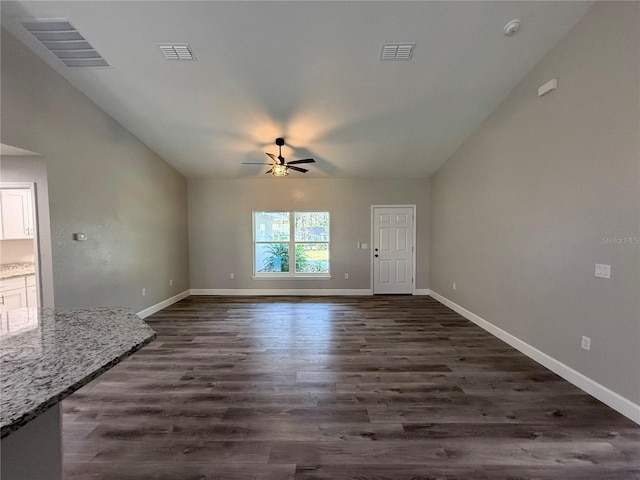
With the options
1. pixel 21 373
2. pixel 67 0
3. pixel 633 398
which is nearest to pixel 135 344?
pixel 21 373

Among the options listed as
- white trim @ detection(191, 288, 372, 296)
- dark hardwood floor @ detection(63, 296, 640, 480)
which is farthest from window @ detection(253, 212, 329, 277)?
dark hardwood floor @ detection(63, 296, 640, 480)

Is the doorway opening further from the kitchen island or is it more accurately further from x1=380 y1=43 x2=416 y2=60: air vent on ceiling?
x1=380 y1=43 x2=416 y2=60: air vent on ceiling

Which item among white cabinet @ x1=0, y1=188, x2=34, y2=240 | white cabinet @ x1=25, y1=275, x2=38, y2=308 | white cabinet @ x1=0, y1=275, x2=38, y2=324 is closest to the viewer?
white cabinet @ x1=0, y1=275, x2=38, y2=324

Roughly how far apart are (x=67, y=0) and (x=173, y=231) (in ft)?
12.9

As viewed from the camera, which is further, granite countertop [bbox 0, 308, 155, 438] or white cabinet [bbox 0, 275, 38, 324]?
white cabinet [bbox 0, 275, 38, 324]

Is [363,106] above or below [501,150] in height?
above

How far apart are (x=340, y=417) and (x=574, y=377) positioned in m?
2.28

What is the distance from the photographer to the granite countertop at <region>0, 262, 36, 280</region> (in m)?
3.54

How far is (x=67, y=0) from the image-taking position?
238 centimetres

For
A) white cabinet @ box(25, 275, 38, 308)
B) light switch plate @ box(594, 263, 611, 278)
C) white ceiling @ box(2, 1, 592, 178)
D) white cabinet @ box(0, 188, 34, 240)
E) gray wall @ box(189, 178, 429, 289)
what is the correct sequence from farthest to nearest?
gray wall @ box(189, 178, 429, 289) < white cabinet @ box(25, 275, 38, 308) < white cabinet @ box(0, 188, 34, 240) < white ceiling @ box(2, 1, 592, 178) < light switch plate @ box(594, 263, 611, 278)

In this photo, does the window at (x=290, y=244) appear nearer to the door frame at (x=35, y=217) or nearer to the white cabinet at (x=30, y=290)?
the white cabinet at (x=30, y=290)

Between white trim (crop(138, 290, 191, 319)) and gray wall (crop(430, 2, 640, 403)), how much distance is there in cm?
549

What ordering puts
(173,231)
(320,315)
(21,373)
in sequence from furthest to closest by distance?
(173,231) → (320,315) → (21,373)

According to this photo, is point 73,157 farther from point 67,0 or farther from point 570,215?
point 570,215
